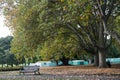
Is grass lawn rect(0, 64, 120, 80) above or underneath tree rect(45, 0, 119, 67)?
underneath

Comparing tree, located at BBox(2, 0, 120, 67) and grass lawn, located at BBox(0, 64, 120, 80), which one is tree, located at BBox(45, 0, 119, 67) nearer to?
tree, located at BBox(2, 0, 120, 67)

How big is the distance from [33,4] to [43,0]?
1827 mm

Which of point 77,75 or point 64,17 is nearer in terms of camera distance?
point 64,17

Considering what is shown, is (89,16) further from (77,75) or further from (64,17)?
(77,75)

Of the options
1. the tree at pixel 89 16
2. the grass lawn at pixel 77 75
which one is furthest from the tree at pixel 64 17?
the grass lawn at pixel 77 75

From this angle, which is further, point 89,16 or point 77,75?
point 77,75

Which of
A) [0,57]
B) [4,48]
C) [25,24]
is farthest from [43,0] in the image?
[4,48]

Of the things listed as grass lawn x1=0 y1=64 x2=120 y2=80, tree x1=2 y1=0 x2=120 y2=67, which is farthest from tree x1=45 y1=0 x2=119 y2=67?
grass lawn x1=0 y1=64 x2=120 y2=80

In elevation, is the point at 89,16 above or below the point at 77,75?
above

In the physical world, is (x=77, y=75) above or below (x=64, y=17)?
below

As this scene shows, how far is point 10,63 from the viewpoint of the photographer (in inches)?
2466

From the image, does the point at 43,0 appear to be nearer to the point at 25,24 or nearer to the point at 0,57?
the point at 25,24

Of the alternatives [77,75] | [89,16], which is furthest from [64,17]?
[77,75]

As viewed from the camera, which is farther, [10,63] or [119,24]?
[10,63]
